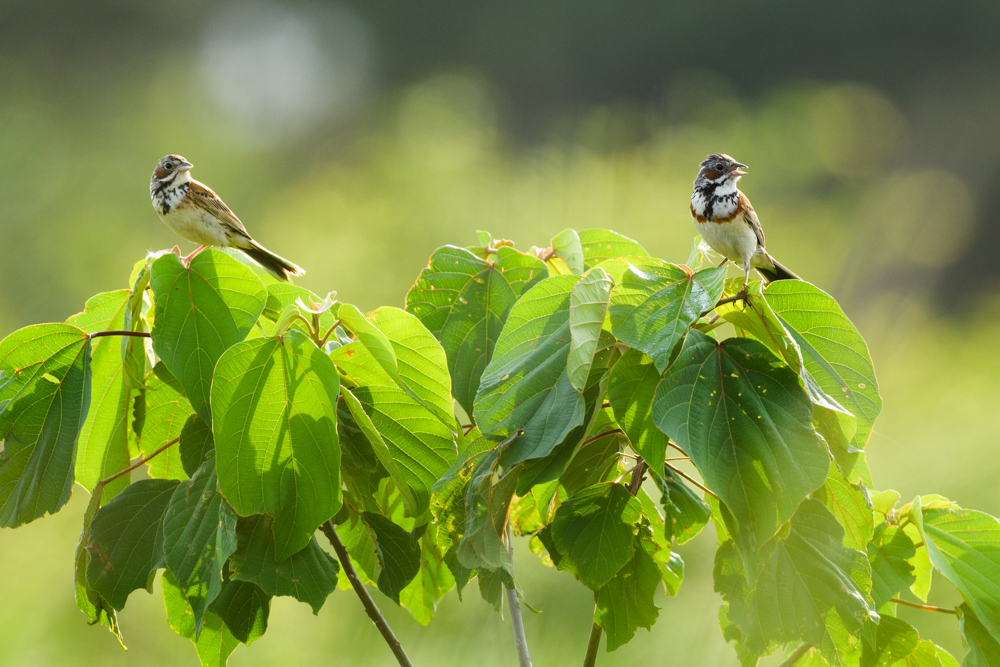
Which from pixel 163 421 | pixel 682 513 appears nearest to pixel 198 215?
pixel 163 421

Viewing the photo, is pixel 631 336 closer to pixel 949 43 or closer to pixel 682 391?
pixel 682 391

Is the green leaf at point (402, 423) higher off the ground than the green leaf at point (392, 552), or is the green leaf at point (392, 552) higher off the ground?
the green leaf at point (402, 423)

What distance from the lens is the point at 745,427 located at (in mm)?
821

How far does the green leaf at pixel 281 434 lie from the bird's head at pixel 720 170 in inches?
50.7

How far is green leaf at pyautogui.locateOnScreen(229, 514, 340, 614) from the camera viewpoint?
919mm

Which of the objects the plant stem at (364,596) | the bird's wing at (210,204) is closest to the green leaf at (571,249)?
the plant stem at (364,596)

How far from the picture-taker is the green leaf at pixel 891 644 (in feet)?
3.36

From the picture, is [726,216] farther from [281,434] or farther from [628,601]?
[281,434]

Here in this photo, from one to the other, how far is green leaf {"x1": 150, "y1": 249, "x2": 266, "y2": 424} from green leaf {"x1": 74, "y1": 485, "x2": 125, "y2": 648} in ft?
0.76

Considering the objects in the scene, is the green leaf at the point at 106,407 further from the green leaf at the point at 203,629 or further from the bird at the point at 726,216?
the bird at the point at 726,216

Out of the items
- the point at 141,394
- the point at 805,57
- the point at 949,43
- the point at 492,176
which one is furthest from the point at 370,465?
the point at 949,43

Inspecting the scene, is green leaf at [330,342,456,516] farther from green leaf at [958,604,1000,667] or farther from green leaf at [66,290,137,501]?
green leaf at [958,604,1000,667]

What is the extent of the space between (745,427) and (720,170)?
3.97 ft

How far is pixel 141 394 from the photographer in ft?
3.63
